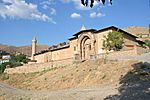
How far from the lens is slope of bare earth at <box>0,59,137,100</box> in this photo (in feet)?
80.4

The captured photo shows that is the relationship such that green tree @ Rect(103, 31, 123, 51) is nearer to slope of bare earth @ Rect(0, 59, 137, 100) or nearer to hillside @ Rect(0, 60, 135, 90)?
hillside @ Rect(0, 60, 135, 90)

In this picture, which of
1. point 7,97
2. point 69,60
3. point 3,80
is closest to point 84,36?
point 69,60

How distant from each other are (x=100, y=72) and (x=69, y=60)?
14.2 meters

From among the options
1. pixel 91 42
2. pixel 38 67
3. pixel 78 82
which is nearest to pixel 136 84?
pixel 78 82

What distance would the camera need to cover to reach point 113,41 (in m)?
49.8

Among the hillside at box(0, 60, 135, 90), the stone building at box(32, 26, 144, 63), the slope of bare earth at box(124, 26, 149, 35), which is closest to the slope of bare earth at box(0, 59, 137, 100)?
the hillside at box(0, 60, 135, 90)

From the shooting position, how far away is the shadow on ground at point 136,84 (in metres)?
19.6

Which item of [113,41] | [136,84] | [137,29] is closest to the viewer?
[136,84]

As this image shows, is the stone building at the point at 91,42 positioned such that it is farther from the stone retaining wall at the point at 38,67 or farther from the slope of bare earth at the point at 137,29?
the slope of bare earth at the point at 137,29

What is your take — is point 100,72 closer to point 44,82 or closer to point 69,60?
point 44,82

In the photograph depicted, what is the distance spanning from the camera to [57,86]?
3266 centimetres

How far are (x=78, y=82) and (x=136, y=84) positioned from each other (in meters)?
9.11

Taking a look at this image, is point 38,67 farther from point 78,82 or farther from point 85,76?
point 78,82

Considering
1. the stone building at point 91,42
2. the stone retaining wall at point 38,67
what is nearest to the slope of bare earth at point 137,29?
the stone building at point 91,42
